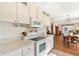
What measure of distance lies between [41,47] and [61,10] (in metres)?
0.94

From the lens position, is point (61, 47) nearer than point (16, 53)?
No

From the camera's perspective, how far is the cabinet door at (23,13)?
1988 millimetres

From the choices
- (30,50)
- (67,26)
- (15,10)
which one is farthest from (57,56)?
(15,10)

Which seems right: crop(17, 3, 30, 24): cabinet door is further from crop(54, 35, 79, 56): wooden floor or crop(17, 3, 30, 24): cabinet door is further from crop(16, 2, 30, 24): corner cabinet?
crop(54, 35, 79, 56): wooden floor

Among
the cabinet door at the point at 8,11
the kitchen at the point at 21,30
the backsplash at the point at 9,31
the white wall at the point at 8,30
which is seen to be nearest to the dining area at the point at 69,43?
the kitchen at the point at 21,30

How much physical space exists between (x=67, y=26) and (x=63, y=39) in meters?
0.29

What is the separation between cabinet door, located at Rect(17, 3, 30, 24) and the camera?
1.99m

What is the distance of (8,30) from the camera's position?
2.08 meters

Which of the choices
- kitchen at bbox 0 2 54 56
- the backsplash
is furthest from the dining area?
the backsplash

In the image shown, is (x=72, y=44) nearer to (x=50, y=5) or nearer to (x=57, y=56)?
(x=57, y=56)

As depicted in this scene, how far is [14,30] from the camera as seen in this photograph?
2.27 meters

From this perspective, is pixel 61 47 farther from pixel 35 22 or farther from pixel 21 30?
pixel 21 30

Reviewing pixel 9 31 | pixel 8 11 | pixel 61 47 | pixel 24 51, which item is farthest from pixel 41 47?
pixel 8 11

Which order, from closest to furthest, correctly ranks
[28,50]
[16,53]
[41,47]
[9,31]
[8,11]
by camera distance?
[16,53]
[8,11]
[28,50]
[9,31]
[41,47]
